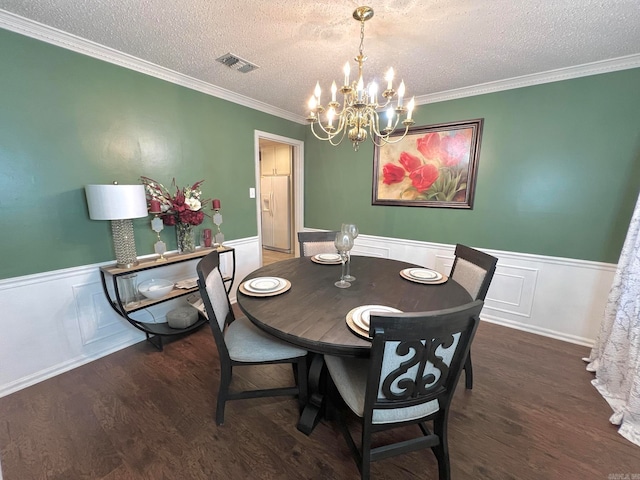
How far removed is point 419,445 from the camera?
4.05ft

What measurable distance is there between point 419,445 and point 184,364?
1.79m

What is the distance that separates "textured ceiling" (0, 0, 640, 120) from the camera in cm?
153

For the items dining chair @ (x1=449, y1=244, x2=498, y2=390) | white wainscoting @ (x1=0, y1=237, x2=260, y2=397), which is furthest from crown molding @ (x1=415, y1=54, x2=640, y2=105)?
white wainscoting @ (x1=0, y1=237, x2=260, y2=397)

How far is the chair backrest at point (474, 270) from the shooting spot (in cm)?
167

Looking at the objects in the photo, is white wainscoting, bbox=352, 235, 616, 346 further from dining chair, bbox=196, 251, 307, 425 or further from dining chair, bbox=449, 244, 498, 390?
dining chair, bbox=196, 251, 307, 425

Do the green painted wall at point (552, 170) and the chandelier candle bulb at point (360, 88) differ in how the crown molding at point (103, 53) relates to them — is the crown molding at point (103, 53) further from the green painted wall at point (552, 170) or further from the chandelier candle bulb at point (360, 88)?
the green painted wall at point (552, 170)

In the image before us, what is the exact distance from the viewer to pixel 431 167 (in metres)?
3.01

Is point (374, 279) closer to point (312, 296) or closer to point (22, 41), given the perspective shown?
point (312, 296)

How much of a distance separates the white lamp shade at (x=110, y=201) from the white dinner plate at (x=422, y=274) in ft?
6.84

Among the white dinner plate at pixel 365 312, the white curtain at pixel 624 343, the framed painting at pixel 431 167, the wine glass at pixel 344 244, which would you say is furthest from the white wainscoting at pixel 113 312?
the white dinner plate at pixel 365 312

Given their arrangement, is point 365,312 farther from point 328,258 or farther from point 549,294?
point 549,294

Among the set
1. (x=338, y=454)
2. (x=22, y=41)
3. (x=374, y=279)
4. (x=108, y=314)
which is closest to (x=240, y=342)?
(x=338, y=454)

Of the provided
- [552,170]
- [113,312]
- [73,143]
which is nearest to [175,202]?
[73,143]

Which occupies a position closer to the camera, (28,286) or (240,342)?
(240,342)
